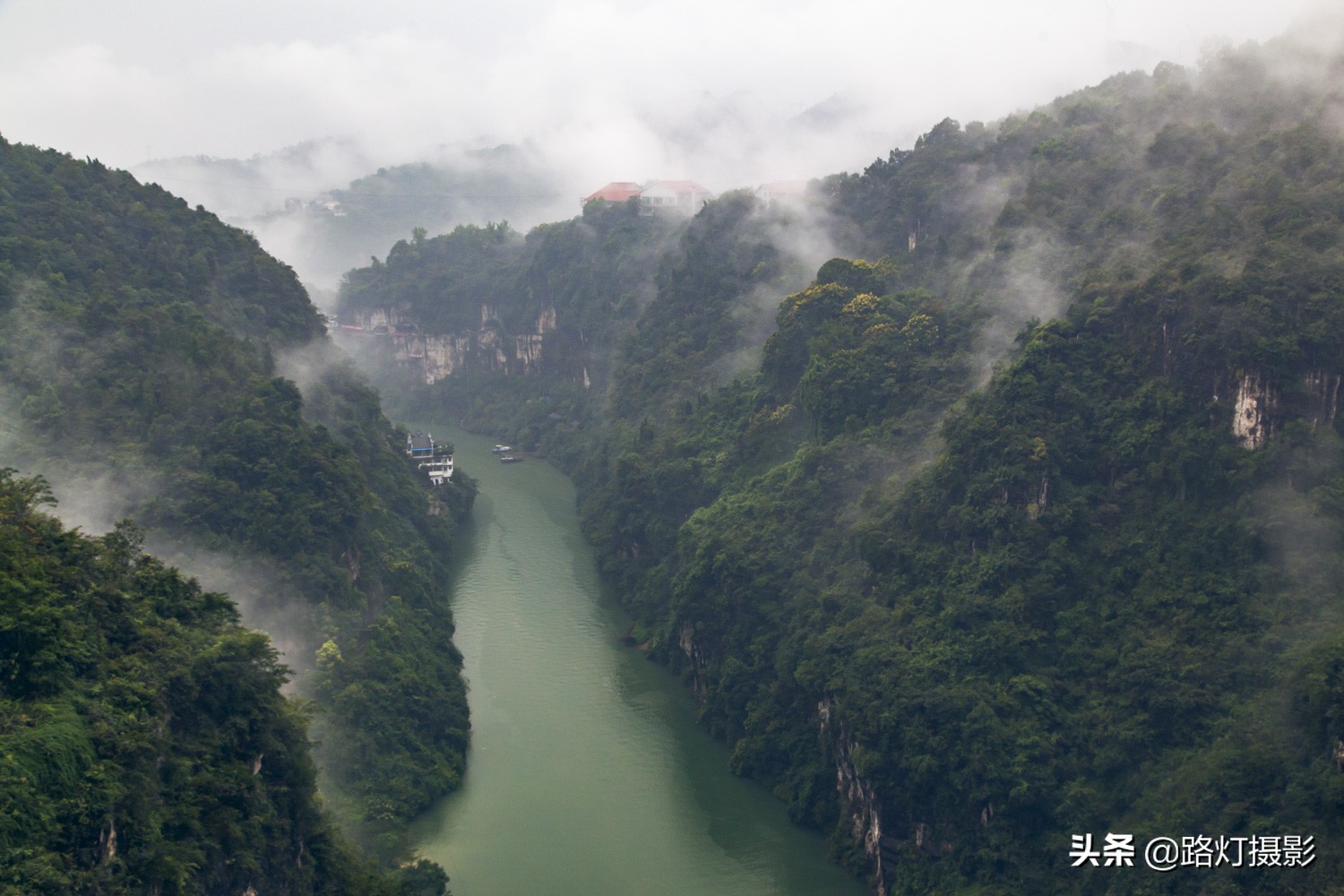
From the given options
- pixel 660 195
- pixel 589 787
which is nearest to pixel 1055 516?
pixel 589 787

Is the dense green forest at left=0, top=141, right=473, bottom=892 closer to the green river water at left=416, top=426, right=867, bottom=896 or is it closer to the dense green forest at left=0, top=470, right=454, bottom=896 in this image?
the green river water at left=416, top=426, right=867, bottom=896

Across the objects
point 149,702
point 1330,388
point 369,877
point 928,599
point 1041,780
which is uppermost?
point 1330,388

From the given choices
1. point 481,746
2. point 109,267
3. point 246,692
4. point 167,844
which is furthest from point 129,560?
point 109,267

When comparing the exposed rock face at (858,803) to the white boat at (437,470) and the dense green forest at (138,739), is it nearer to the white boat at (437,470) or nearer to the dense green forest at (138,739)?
the dense green forest at (138,739)

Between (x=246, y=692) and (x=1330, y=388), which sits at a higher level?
(x=1330, y=388)

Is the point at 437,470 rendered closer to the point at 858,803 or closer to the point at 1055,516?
the point at 858,803

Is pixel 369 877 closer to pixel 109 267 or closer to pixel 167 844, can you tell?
pixel 167 844
